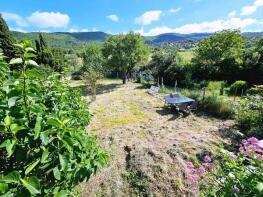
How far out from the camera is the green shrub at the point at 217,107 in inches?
419

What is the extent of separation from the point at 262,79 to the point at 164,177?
16240 mm

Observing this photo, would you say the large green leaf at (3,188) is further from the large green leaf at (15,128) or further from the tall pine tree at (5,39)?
the tall pine tree at (5,39)

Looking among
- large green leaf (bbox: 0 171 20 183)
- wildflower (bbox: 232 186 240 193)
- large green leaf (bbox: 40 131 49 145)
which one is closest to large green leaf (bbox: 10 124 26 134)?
large green leaf (bbox: 40 131 49 145)

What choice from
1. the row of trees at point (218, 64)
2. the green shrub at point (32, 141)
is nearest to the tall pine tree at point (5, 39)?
the row of trees at point (218, 64)

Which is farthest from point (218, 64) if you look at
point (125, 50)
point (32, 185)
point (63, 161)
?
point (32, 185)

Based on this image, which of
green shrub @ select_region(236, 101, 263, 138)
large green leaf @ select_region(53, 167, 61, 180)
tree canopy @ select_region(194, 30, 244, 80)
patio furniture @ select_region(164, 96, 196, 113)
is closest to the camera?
large green leaf @ select_region(53, 167, 61, 180)

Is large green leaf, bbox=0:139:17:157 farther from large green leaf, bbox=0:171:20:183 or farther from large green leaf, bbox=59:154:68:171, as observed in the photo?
large green leaf, bbox=59:154:68:171

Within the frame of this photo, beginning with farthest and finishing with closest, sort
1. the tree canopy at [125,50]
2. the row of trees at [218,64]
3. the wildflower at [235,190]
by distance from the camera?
the tree canopy at [125,50] < the row of trees at [218,64] < the wildflower at [235,190]

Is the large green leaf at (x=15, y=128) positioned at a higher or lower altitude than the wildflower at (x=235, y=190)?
higher

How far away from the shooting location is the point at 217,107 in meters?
11.2

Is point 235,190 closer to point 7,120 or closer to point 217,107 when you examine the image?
point 7,120

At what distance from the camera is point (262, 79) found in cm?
1797

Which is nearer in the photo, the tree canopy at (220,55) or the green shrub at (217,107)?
the green shrub at (217,107)

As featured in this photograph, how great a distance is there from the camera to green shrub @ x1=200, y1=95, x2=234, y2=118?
10633 millimetres
